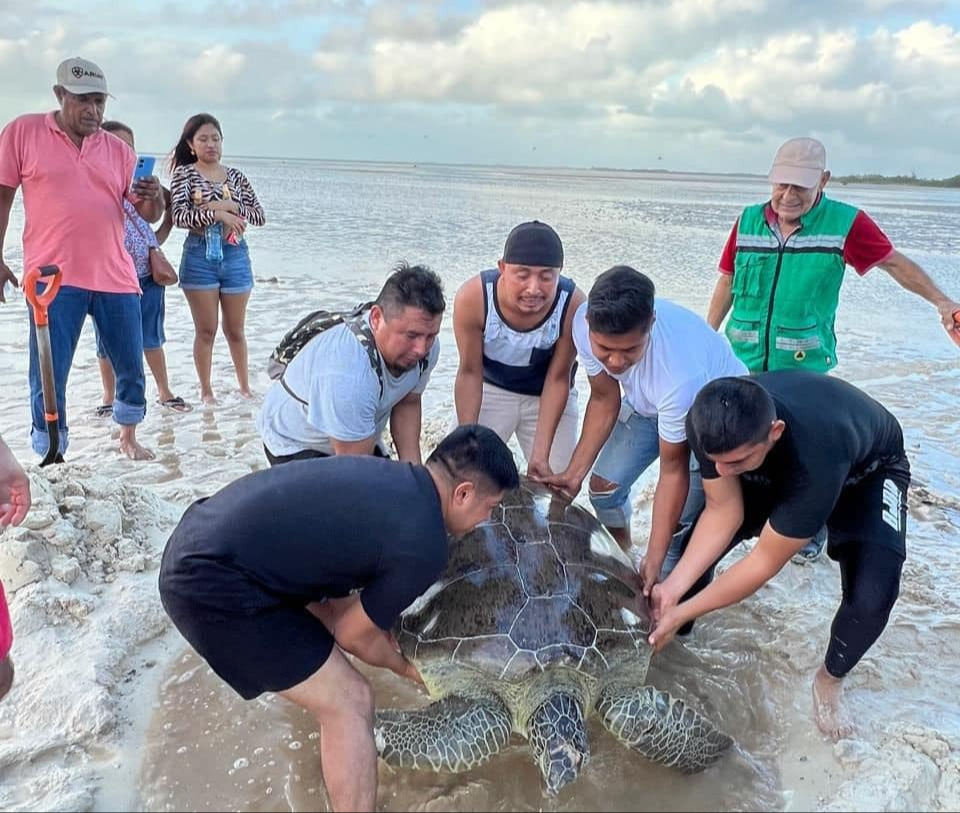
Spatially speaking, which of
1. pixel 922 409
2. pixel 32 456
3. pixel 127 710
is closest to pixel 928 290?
pixel 922 409

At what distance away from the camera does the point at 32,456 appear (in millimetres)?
4141

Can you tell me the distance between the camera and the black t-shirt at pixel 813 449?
2.21 m

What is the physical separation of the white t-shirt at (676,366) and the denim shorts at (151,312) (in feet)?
10.7

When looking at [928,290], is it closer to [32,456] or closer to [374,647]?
[374,647]

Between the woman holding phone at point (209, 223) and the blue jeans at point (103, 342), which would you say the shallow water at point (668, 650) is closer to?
the blue jeans at point (103, 342)

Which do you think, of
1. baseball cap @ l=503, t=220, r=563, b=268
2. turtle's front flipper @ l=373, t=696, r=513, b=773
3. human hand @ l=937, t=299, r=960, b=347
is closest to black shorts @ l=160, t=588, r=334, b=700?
turtle's front flipper @ l=373, t=696, r=513, b=773

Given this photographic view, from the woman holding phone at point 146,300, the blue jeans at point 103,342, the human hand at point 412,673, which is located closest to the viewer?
the human hand at point 412,673

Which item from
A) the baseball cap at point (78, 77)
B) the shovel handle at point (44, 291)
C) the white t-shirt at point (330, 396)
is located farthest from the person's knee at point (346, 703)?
the baseball cap at point (78, 77)

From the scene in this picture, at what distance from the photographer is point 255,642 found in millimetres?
2055

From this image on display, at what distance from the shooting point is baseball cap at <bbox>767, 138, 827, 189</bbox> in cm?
321

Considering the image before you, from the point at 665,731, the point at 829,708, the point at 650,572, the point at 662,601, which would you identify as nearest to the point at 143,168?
the point at 650,572

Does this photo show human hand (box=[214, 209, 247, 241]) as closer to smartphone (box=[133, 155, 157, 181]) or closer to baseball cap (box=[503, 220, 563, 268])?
smartphone (box=[133, 155, 157, 181])

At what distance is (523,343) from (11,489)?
6.49 ft

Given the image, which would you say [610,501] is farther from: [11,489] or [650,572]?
[11,489]
